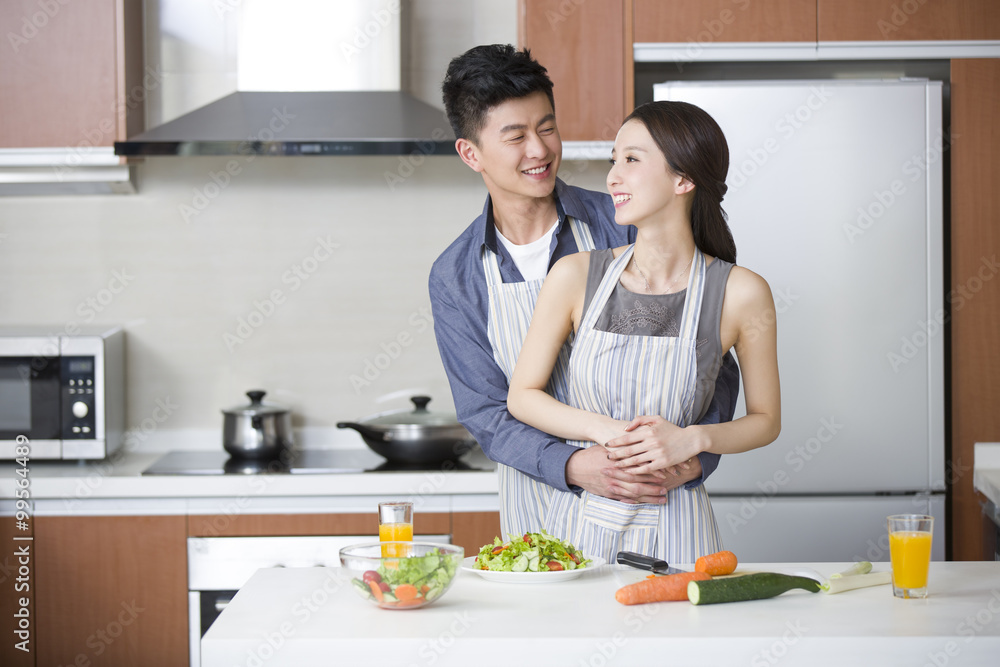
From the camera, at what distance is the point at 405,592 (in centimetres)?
114

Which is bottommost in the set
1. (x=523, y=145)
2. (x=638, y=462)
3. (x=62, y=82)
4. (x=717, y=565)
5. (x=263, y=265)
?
(x=717, y=565)

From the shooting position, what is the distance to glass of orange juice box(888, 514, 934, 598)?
1.19 meters

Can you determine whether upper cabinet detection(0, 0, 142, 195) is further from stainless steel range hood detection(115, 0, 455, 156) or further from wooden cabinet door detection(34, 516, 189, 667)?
wooden cabinet door detection(34, 516, 189, 667)

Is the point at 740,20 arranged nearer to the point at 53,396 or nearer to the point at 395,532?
the point at 395,532

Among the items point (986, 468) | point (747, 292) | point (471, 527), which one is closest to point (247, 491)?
point (471, 527)

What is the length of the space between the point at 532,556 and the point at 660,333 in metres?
0.49

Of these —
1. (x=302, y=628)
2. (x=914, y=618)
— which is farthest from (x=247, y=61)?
(x=914, y=618)

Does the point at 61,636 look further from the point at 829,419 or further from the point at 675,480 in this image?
the point at 829,419

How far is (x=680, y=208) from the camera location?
5.27 ft

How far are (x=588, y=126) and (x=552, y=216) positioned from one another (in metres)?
0.76

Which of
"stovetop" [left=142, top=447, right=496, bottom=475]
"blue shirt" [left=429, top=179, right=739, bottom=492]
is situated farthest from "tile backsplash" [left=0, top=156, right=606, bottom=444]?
"blue shirt" [left=429, top=179, right=739, bottom=492]

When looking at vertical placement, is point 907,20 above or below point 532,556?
above

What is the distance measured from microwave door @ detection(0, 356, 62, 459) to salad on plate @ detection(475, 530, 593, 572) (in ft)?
5.87

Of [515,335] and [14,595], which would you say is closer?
[515,335]
